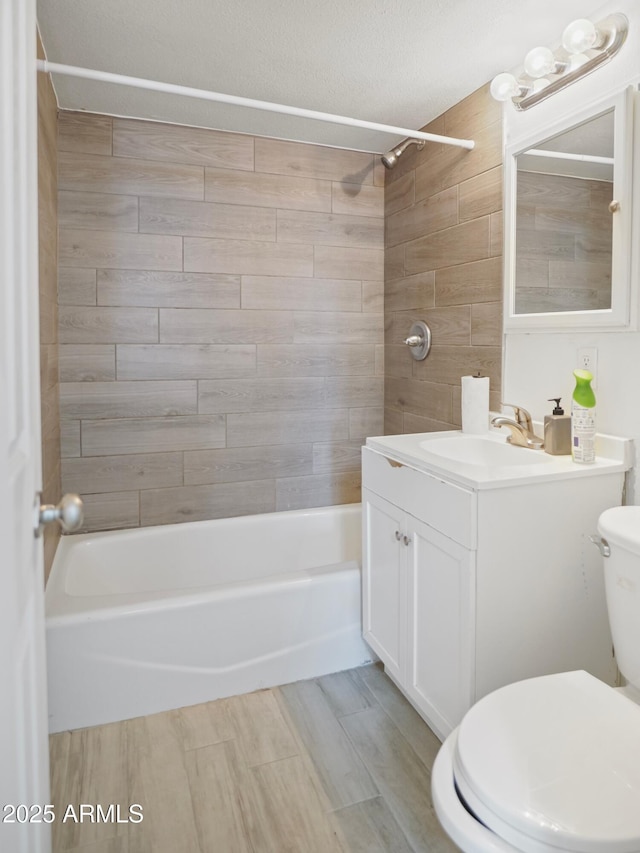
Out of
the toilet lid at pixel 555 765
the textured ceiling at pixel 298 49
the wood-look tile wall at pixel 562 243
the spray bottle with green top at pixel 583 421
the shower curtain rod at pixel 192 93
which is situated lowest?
the toilet lid at pixel 555 765

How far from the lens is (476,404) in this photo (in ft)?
7.02

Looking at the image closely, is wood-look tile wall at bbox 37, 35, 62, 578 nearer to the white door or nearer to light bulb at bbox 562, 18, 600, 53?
the white door

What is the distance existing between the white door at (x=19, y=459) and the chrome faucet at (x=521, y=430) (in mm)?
1515

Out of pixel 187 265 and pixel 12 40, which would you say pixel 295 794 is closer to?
pixel 12 40

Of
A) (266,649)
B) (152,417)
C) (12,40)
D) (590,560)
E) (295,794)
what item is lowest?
(295,794)

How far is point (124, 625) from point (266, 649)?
A: 52 centimetres

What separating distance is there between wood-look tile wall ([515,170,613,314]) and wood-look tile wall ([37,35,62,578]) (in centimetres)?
170

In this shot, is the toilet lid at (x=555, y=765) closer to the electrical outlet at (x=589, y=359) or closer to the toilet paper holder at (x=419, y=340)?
the electrical outlet at (x=589, y=359)

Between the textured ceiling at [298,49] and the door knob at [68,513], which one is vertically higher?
the textured ceiling at [298,49]

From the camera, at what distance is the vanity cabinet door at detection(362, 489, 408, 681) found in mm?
1841

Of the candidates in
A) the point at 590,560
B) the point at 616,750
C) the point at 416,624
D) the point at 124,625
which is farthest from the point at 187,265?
the point at 616,750

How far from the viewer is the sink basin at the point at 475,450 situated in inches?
75.0

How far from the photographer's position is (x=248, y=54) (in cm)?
200

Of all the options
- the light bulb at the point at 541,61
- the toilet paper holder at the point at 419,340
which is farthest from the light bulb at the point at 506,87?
the toilet paper holder at the point at 419,340
